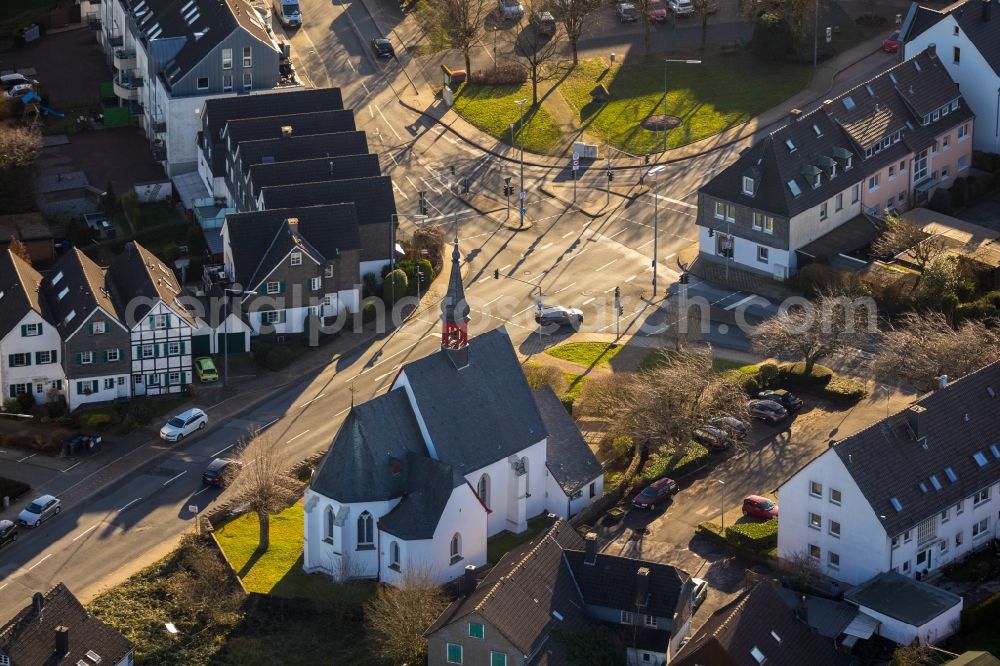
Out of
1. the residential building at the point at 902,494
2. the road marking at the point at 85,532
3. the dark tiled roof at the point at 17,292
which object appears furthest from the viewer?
the dark tiled roof at the point at 17,292

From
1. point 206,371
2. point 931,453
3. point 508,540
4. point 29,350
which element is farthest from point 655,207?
point 29,350

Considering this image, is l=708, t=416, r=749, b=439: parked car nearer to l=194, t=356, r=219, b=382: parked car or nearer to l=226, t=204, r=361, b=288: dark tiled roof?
l=226, t=204, r=361, b=288: dark tiled roof

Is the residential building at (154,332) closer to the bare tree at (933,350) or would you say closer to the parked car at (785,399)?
the parked car at (785,399)

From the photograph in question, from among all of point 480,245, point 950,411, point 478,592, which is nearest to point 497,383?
point 478,592

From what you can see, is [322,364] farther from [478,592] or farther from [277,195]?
[478,592]

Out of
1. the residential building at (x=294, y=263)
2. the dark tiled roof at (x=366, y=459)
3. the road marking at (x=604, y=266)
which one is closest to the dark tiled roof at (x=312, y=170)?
the residential building at (x=294, y=263)
